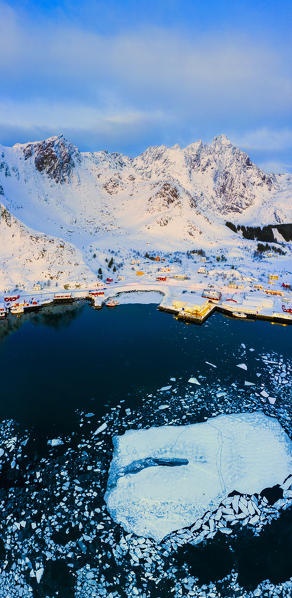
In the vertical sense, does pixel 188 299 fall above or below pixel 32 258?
below

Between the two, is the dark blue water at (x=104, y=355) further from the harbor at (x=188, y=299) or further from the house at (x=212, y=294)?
the house at (x=212, y=294)

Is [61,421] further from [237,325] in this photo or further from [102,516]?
[237,325]

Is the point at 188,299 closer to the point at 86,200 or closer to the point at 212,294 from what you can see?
the point at 212,294

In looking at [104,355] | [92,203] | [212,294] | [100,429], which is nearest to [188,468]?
[100,429]

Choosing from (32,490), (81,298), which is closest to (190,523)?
(32,490)

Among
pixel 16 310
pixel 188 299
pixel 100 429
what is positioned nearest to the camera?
pixel 100 429

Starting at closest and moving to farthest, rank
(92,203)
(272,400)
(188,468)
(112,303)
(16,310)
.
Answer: (188,468)
(272,400)
(16,310)
(112,303)
(92,203)

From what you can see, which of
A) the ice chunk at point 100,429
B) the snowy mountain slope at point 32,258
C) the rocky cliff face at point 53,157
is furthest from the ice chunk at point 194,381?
the rocky cliff face at point 53,157
